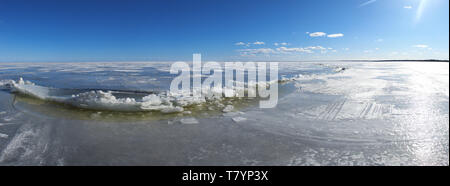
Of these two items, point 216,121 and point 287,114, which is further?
point 287,114
